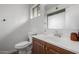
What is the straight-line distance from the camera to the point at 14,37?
13.5 ft

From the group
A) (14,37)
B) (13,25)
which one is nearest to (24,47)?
(14,37)

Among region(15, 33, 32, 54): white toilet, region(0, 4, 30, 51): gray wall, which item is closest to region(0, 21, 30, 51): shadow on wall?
region(0, 4, 30, 51): gray wall

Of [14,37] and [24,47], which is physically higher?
[14,37]

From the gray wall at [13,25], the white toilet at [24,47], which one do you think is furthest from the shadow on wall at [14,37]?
the white toilet at [24,47]

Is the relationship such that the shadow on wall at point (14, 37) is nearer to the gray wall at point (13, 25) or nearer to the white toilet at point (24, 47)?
the gray wall at point (13, 25)

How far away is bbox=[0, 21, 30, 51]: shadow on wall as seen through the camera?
4062 millimetres

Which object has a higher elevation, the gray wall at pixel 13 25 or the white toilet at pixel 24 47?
the gray wall at pixel 13 25

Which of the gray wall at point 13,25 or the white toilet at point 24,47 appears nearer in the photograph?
the white toilet at point 24,47

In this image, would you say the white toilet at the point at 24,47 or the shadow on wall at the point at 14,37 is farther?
the shadow on wall at the point at 14,37

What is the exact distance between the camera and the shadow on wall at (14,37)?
4062mm

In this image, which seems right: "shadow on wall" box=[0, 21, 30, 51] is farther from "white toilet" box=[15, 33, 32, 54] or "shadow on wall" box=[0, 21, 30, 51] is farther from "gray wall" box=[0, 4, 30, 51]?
"white toilet" box=[15, 33, 32, 54]

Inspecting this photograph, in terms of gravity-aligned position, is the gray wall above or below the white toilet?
above

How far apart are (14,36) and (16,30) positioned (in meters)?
0.21

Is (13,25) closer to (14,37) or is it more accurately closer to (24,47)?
(14,37)
